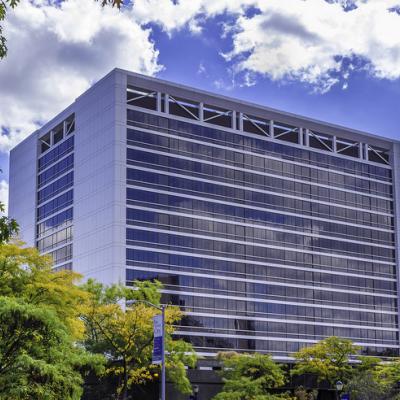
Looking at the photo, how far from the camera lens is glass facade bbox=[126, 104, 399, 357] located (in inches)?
4823

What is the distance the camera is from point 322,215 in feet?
473

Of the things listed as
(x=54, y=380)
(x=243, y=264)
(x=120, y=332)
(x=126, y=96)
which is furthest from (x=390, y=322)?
(x=54, y=380)

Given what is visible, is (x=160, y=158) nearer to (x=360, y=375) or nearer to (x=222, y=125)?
(x=222, y=125)

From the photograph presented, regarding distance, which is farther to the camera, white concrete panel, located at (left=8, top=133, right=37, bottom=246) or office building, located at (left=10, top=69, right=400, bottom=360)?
white concrete panel, located at (left=8, top=133, right=37, bottom=246)

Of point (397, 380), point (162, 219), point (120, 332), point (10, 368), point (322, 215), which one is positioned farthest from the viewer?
point (322, 215)

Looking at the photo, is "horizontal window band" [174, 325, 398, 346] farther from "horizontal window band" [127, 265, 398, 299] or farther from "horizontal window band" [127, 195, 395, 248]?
"horizontal window band" [127, 195, 395, 248]

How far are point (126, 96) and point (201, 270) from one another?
29.5 m

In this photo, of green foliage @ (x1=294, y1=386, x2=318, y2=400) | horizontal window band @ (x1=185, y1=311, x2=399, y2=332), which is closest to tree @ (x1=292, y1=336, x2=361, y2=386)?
green foliage @ (x1=294, y1=386, x2=318, y2=400)

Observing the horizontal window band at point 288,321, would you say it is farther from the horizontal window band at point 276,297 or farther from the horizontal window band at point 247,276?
the horizontal window band at point 247,276

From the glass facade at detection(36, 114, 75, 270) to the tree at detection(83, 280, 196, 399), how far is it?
197ft

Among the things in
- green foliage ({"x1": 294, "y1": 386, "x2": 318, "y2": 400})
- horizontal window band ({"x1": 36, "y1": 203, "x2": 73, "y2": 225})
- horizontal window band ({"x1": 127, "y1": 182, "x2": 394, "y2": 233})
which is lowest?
green foliage ({"x1": 294, "y1": 386, "x2": 318, "y2": 400})

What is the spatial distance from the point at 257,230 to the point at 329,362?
44914mm

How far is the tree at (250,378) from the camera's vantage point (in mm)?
72812

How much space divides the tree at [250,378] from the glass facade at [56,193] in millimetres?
52490
